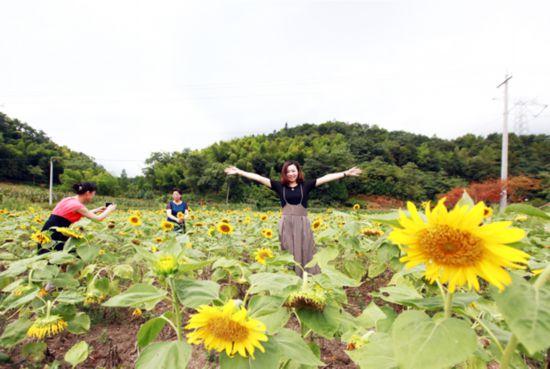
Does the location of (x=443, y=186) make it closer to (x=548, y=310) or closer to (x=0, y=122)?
(x=548, y=310)

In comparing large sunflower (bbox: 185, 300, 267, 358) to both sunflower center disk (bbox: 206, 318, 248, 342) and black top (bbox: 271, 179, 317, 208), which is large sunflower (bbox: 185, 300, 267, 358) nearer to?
sunflower center disk (bbox: 206, 318, 248, 342)

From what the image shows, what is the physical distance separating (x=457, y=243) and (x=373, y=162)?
125 feet

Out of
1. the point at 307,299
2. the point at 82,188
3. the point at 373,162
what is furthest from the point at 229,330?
the point at 373,162

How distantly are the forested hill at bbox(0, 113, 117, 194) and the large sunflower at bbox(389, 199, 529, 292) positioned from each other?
37779 millimetres

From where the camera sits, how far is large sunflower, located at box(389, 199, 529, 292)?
0.42m

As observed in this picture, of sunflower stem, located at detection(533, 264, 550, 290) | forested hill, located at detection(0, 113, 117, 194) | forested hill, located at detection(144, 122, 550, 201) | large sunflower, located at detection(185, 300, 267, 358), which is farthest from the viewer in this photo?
forested hill, located at detection(0, 113, 117, 194)

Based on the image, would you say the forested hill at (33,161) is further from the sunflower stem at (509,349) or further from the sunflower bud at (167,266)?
the sunflower stem at (509,349)

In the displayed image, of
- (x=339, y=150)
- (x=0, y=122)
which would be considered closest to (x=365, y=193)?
(x=339, y=150)

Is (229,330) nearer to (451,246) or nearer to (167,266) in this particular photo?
(167,266)

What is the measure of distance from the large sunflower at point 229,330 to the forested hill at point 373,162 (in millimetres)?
31535

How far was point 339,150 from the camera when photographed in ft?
123

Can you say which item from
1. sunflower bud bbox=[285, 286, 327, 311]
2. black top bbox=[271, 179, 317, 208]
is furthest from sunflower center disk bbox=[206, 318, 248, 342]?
black top bbox=[271, 179, 317, 208]

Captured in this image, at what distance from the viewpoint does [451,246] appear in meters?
0.45

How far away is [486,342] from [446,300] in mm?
483
